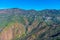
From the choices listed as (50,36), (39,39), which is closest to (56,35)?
(50,36)

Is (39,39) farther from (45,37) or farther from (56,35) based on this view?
(56,35)

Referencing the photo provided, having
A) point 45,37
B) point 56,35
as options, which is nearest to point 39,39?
point 45,37

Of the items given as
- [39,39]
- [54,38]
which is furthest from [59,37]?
[39,39]

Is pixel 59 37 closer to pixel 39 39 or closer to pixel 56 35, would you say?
pixel 56 35

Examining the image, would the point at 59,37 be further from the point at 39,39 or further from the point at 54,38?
the point at 39,39
